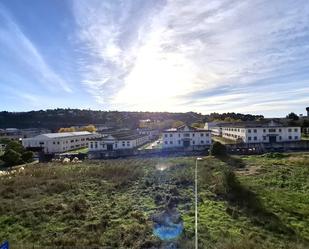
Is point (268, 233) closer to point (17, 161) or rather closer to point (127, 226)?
point (127, 226)

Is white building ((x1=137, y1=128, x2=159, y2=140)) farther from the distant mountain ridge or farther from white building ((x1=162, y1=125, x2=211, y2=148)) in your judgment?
the distant mountain ridge

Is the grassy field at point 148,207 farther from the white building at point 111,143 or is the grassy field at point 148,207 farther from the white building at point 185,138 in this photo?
the white building at point 185,138

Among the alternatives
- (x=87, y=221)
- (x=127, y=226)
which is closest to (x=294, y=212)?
(x=127, y=226)

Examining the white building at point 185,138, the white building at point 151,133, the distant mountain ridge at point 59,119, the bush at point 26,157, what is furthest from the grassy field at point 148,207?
the distant mountain ridge at point 59,119

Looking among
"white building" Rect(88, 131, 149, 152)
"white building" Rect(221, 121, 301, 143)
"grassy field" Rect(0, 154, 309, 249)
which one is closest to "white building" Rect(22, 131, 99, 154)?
"white building" Rect(88, 131, 149, 152)

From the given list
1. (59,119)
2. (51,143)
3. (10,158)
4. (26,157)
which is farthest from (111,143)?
(59,119)

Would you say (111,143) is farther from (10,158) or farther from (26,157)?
(10,158)
